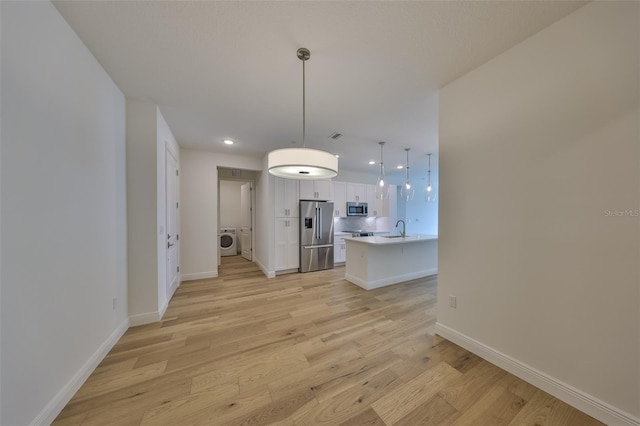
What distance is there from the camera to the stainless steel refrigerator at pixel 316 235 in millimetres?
5109

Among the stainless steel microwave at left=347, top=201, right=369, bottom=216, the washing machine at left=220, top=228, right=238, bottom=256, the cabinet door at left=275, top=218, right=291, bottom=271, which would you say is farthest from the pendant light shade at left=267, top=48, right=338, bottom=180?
the washing machine at left=220, top=228, right=238, bottom=256

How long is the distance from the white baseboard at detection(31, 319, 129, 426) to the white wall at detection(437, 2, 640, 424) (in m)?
3.28

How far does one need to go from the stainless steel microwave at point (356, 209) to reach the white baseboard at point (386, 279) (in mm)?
2155

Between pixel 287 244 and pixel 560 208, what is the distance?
4.37 m

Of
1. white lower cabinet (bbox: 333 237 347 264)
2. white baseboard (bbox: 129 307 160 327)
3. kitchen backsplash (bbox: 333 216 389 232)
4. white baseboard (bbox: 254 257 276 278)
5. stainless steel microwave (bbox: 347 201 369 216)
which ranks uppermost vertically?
stainless steel microwave (bbox: 347 201 369 216)

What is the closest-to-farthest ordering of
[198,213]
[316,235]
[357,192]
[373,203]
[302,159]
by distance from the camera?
1. [302,159]
2. [198,213]
3. [316,235]
4. [357,192]
5. [373,203]

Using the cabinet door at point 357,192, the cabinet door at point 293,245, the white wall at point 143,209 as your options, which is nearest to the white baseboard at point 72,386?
the white wall at point 143,209

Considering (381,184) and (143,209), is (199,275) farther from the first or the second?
(381,184)

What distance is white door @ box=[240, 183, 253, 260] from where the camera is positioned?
6.50 m

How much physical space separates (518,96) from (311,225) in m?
4.14

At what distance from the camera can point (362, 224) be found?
6676 mm

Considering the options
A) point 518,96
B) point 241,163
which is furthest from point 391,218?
point 518,96

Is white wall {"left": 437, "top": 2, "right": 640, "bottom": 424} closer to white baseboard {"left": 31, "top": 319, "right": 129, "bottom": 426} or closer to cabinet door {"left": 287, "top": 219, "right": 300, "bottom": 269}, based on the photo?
white baseboard {"left": 31, "top": 319, "right": 129, "bottom": 426}

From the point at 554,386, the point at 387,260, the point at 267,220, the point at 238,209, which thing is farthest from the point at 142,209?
the point at 238,209
